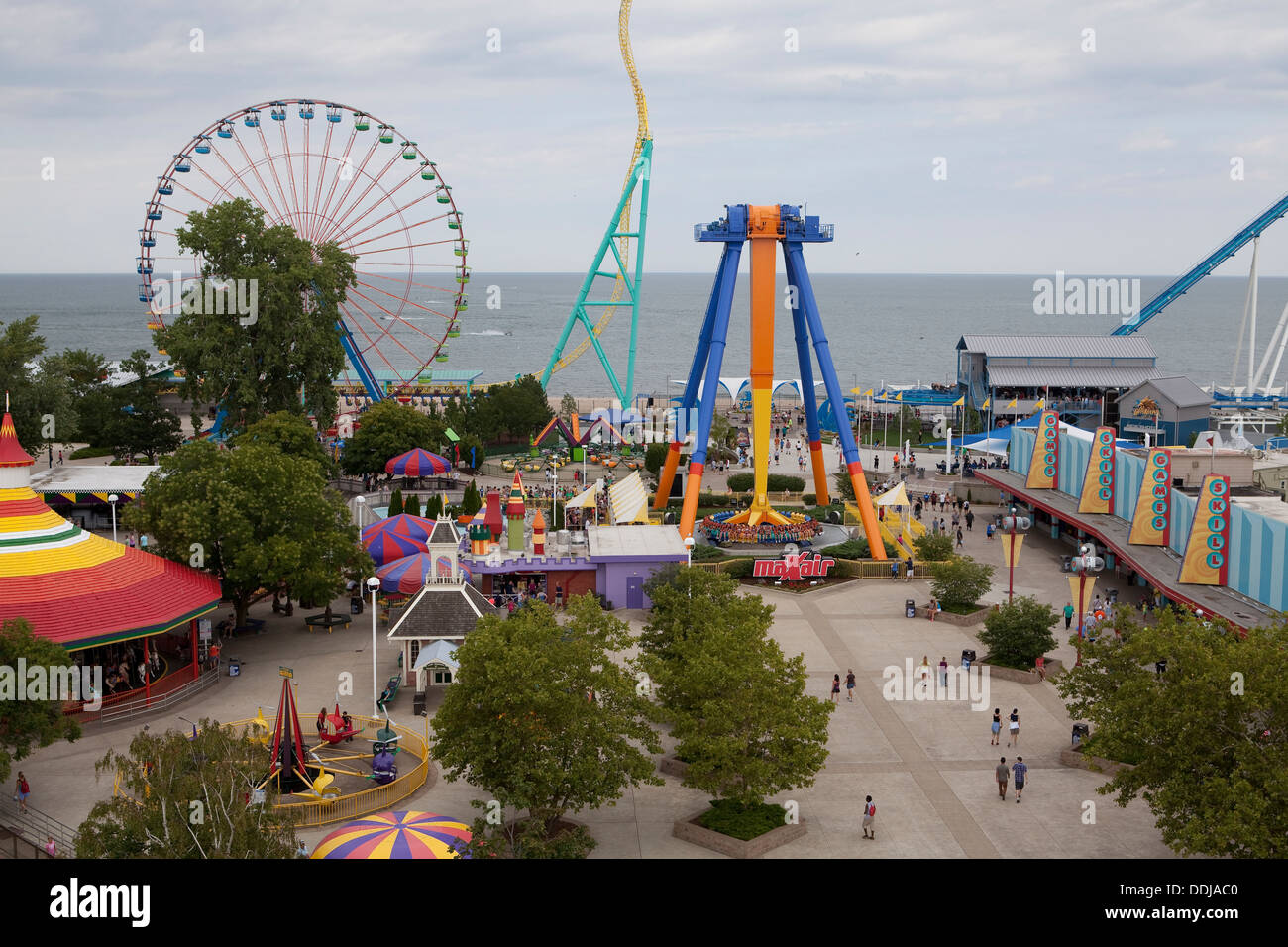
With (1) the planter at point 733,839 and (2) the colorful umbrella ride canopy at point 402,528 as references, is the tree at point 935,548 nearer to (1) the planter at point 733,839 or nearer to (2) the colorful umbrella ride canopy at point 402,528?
(2) the colorful umbrella ride canopy at point 402,528

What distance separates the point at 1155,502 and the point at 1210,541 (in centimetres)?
568

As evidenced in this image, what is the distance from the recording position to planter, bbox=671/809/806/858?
2542 cm

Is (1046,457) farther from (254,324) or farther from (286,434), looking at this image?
(254,324)

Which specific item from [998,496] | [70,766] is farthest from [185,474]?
[998,496]

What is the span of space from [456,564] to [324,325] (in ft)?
85.5

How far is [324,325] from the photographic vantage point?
59.9 meters

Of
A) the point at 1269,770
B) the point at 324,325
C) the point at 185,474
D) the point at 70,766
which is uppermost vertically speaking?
the point at 324,325

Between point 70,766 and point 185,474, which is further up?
point 185,474

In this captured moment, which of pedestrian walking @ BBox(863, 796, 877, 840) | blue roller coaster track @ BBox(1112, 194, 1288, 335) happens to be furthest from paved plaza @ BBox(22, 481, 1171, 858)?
blue roller coaster track @ BBox(1112, 194, 1288, 335)

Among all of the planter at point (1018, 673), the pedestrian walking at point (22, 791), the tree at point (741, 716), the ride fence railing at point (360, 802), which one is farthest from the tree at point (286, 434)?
the tree at point (741, 716)

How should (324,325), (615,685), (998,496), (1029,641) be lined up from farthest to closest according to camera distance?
(998,496) → (324,325) → (1029,641) → (615,685)

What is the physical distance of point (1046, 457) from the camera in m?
56.1

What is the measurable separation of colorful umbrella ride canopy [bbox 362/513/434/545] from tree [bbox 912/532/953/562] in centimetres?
1811
